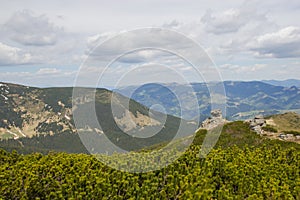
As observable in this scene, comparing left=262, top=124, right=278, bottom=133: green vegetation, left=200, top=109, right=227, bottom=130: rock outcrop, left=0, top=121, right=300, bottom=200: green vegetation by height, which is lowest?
left=262, top=124, right=278, bottom=133: green vegetation

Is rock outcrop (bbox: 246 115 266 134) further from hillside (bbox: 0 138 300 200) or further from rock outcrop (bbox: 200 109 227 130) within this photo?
hillside (bbox: 0 138 300 200)

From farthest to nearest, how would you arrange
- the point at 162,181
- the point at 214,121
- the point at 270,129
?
the point at 214,121, the point at 270,129, the point at 162,181

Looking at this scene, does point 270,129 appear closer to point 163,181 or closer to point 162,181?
point 162,181

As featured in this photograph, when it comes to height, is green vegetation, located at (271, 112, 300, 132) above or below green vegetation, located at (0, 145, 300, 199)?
below

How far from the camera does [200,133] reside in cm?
11481

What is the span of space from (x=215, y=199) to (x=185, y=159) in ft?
25.1

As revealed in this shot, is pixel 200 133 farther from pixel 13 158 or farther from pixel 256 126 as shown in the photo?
pixel 13 158

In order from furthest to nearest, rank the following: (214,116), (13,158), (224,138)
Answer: (214,116) → (224,138) → (13,158)

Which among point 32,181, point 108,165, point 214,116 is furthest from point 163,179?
point 214,116

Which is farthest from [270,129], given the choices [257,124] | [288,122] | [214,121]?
[214,121]

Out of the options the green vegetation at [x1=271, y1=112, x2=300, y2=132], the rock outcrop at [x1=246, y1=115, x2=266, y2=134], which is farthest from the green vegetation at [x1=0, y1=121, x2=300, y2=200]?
the green vegetation at [x1=271, y1=112, x2=300, y2=132]

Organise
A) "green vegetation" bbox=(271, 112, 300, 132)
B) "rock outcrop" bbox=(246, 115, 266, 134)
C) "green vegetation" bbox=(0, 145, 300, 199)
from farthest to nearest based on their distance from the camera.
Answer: "green vegetation" bbox=(271, 112, 300, 132) → "rock outcrop" bbox=(246, 115, 266, 134) → "green vegetation" bbox=(0, 145, 300, 199)

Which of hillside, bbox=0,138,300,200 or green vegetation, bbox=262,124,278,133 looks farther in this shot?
green vegetation, bbox=262,124,278,133

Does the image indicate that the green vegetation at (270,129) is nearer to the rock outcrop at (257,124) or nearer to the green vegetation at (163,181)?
the rock outcrop at (257,124)
